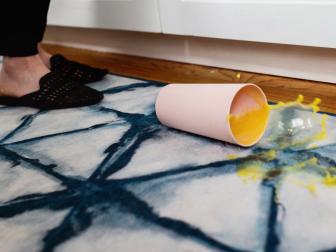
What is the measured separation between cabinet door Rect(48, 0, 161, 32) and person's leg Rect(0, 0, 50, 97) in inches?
11.5

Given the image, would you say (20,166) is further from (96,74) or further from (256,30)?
(256,30)

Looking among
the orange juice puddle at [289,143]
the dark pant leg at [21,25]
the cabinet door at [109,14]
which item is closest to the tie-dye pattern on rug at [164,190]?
the orange juice puddle at [289,143]

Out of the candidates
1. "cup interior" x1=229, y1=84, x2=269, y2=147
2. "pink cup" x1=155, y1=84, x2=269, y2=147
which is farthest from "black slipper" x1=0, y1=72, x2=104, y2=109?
"cup interior" x1=229, y1=84, x2=269, y2=147

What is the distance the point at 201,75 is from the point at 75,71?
351 millimetres

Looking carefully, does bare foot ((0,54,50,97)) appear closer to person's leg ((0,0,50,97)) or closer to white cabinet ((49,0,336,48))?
person's leg ((0,0,50,97))

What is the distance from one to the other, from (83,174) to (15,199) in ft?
0.36

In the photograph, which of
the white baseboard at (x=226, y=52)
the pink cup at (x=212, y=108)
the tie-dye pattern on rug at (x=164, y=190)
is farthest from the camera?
the white baseboard at (x=226, y=52)

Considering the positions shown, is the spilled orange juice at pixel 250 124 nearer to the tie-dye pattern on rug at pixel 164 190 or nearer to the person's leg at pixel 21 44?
the tie-dye pattern on rug at pixel 164 190

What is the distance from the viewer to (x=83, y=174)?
2.08 feet

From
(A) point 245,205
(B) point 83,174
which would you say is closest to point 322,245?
(A) point 245,205

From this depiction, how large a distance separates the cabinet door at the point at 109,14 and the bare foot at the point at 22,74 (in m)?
0.32

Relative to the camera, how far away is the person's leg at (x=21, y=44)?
841mm

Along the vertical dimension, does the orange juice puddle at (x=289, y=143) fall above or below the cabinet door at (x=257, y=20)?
below

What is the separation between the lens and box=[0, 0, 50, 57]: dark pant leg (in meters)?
0.84
